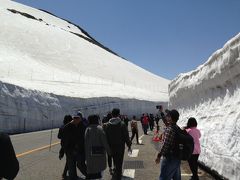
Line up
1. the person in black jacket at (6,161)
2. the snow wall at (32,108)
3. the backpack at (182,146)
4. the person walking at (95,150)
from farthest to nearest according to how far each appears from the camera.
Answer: the snow wall at (32,108)
the person walking at (95,150)
the backpack at (182,146)
the person in black jacket at (6,161)

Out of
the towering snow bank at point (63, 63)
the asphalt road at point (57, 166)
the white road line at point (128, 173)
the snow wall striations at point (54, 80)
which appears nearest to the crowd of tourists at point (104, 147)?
the white road line at point (128, 173)

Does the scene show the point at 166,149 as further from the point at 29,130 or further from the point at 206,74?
the point at 29,130

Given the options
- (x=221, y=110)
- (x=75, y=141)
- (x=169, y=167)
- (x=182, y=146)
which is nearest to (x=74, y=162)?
(x=75, y=141)

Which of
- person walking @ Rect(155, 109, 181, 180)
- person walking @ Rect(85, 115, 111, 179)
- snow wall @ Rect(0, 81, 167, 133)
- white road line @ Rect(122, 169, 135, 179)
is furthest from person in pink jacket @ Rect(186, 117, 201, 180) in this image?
snow wall @ Rect(0, 81, 167, 133)

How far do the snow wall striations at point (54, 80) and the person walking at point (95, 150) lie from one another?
23.3 metres

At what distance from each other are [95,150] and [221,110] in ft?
12.8

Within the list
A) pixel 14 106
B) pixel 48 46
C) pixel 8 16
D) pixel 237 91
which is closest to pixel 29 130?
pixel 14 106

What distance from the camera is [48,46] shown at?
90.6 metres

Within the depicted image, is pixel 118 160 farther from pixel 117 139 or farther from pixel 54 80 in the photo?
pixel 54 80

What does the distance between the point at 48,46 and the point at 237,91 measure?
8344cm

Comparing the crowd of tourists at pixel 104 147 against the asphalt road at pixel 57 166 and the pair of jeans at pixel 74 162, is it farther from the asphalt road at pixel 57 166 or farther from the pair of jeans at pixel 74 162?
the asphalt road at pixel 57 166

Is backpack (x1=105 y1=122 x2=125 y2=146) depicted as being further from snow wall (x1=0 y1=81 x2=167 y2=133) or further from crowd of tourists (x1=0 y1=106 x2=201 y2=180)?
snow wall (x1=0 y1=81 x2=167 y2=133)

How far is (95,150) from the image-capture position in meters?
8.16

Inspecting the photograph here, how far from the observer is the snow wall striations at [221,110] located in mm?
8805
